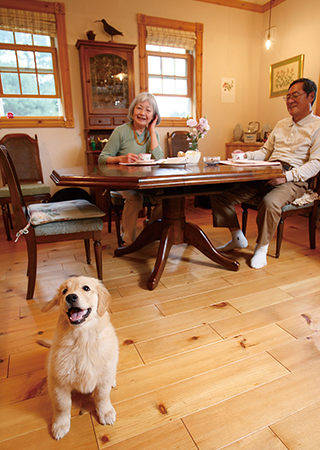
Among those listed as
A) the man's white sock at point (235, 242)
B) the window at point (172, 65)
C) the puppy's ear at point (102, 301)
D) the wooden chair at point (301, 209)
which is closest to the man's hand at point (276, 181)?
the wooden chair at point (301, 209)

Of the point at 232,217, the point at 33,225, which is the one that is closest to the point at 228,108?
the point at 232,217

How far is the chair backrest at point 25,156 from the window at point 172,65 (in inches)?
63.4

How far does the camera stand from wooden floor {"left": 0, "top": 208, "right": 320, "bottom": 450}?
0.91m

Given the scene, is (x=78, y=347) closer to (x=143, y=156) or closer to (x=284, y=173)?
(x=143, y=156)

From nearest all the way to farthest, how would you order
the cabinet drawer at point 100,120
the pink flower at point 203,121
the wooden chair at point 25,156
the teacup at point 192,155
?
the pink flower at point 203,121, the teacup at point 192,155, the wooden chair at point 25,156, the cabinet drawer at point 100,120

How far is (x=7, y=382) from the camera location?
1.12 metres

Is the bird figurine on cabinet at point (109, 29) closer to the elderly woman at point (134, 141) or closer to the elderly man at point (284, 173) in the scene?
the elderly woman at point (134, 141)

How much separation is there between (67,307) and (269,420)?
75 cm

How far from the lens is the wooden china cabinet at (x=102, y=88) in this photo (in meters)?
3.39

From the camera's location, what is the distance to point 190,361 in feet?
3.97

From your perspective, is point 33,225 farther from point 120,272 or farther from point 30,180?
point 30,180

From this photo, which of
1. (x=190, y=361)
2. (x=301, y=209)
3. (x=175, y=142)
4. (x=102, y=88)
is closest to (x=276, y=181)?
(x=301, y=209)

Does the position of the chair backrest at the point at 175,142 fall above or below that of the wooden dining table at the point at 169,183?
above

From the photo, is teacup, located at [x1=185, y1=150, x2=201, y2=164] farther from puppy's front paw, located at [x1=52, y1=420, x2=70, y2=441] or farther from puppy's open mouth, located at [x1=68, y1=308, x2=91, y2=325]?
puppy's front paw, located at [x1=52, y1=420, x2=70, y2=441]
